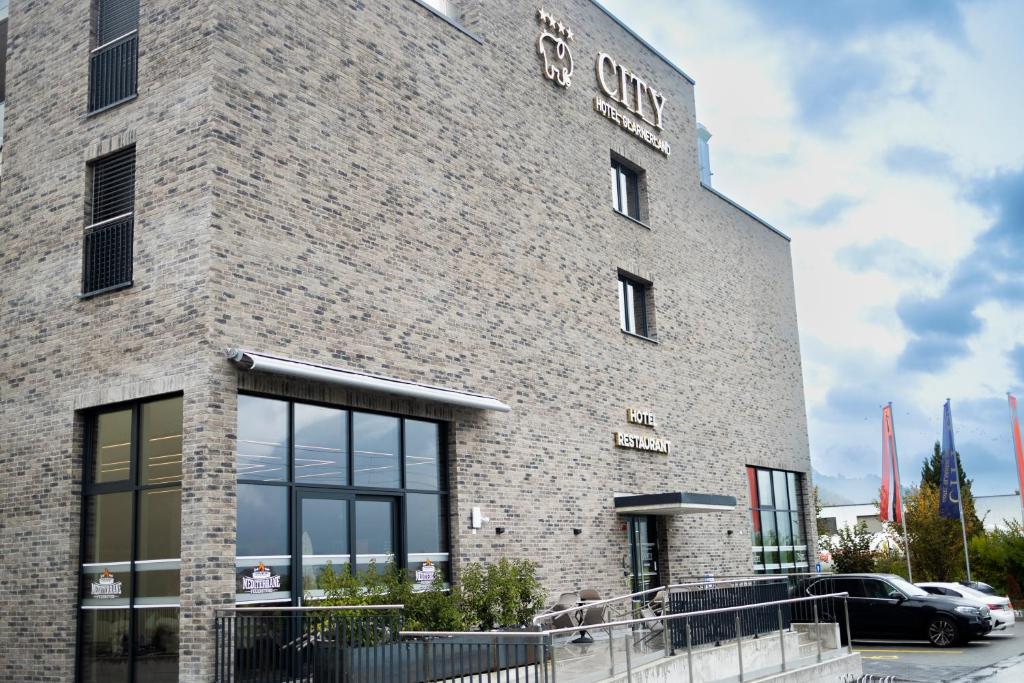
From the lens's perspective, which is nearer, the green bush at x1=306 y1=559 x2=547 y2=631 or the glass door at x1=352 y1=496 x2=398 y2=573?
the green bush at x1=306 y1=559 x2=547 y2=631

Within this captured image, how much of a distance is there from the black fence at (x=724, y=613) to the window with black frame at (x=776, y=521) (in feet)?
28.7

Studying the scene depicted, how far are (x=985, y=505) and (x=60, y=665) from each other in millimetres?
52932

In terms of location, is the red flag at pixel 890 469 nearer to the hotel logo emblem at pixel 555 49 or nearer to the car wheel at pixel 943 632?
the car wheel at pixel 943 632

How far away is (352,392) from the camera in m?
14.9

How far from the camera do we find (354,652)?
1131 cm

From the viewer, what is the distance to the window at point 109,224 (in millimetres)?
14273

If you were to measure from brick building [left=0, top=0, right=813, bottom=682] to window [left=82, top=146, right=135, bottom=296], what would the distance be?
46 mm

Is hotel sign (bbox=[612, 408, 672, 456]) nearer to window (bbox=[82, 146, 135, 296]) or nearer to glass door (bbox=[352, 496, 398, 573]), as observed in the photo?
glass door (bbox=[352, 496, 398, 573])

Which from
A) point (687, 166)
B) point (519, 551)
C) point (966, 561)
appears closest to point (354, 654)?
point (519, 551)

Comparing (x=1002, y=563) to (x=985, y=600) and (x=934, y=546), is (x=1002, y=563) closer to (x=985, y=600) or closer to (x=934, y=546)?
(x=934, y=546)

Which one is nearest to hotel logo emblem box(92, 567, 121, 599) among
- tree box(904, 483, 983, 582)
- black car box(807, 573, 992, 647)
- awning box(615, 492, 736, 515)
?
awning box(615, 492, 736, 515)

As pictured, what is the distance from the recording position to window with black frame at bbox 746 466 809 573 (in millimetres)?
26547

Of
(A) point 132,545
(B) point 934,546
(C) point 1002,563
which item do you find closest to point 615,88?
(A) point 132,545

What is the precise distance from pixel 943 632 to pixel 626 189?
12078mm
